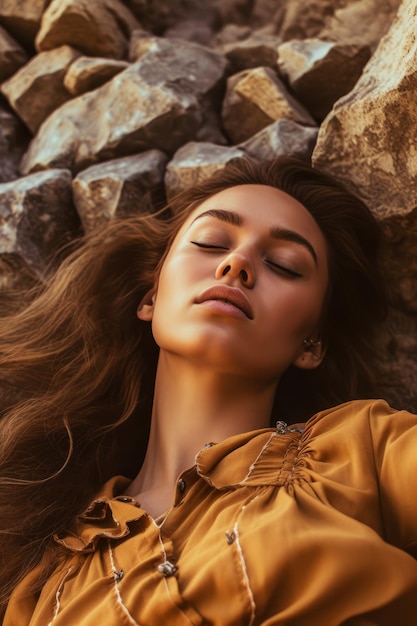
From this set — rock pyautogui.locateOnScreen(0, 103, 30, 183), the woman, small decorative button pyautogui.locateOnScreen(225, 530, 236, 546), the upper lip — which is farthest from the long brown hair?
small decorative button pyautogui.locateOnScreen(225, 530, 236, 546)

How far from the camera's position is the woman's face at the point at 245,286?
6.72 ft

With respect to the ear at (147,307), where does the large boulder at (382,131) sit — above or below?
above

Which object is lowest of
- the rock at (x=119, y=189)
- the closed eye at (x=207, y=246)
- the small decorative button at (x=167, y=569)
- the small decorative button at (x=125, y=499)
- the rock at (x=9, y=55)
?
the small decorative button at (x=125, y=499)

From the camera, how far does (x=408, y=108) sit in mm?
2148

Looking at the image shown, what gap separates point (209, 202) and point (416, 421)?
95 cm

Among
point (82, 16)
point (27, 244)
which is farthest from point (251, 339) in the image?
point (82, 16)

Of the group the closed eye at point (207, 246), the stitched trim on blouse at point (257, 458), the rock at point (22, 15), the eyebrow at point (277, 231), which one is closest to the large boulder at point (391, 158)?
the eyebrow at point (277, 231)

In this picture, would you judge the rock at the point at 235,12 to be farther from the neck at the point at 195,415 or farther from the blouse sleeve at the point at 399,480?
the blouse sleeve at the point at 399,480

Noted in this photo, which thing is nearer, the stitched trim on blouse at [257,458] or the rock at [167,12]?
the stitched trim on blouse at [257,458]

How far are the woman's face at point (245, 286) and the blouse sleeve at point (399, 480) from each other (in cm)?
43

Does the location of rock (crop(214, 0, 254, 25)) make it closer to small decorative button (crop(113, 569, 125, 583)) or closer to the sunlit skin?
the sunlit skin

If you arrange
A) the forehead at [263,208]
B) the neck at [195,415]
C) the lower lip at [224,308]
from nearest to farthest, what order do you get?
the lower lip at [224,308]
the neck at [195,415]
the forehead at [263,208]

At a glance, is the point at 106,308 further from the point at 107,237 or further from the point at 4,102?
the point at 4,102

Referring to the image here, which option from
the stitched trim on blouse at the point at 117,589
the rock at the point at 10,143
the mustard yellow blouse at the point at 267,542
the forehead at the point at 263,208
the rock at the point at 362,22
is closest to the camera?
the mustard yellow blouse at the point at 267,542
